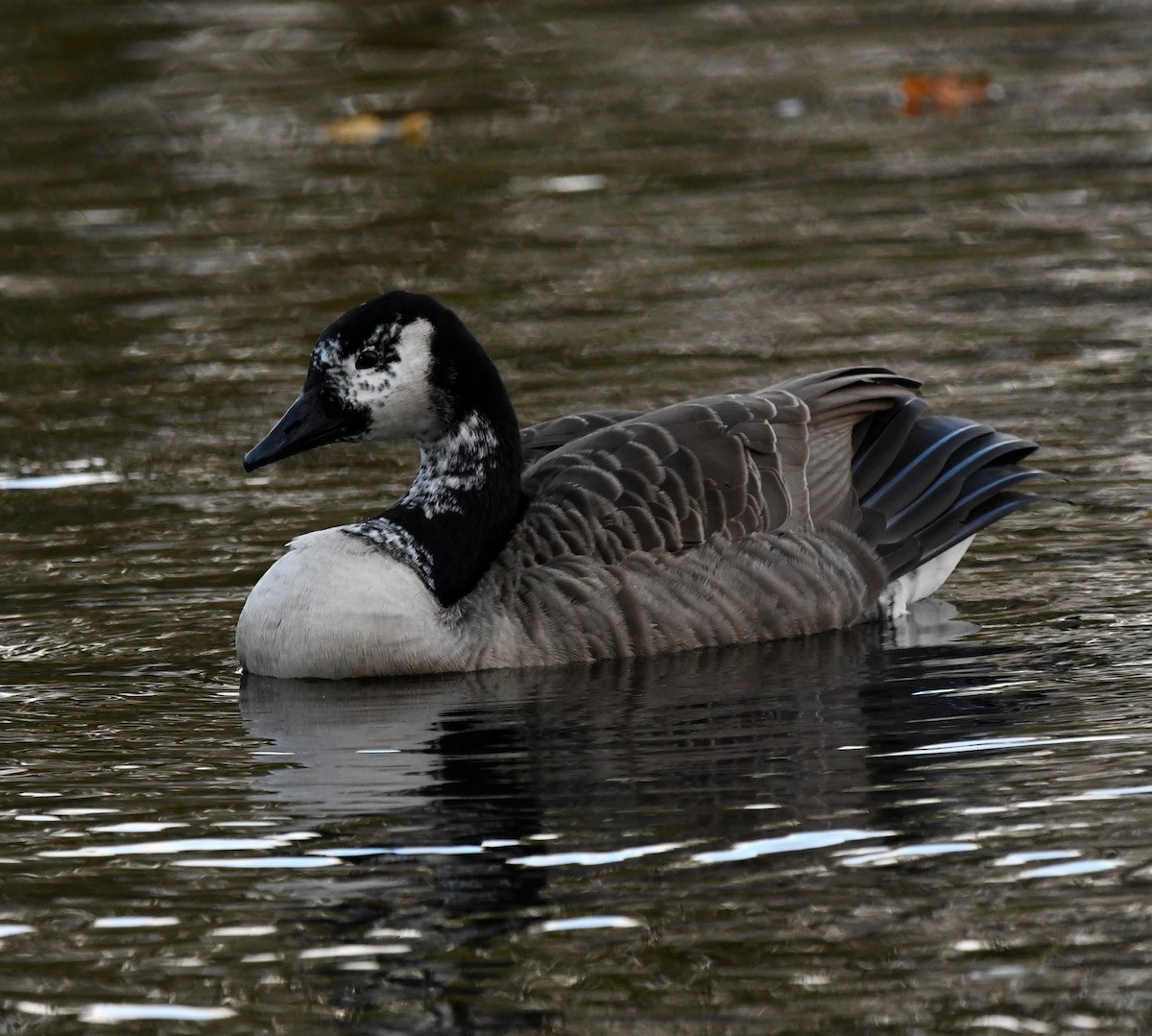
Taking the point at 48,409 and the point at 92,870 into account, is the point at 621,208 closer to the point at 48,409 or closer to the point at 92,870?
the point at 48,409

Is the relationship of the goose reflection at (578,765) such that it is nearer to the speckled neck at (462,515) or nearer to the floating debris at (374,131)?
the speckled neck at (462,515)

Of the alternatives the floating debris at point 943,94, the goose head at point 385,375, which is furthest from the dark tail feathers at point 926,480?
the floating debris at point 943,94

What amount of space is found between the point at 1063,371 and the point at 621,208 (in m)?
5.95

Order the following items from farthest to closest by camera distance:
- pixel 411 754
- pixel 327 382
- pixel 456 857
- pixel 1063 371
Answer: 1. pixel 1063 371
2. pixel 327 382
3. pixel 411 754
4. pixel 456 857

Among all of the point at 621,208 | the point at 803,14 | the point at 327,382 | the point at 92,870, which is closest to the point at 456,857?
the point at 92,870

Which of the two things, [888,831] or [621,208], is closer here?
[888,831]

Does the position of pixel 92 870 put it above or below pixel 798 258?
below

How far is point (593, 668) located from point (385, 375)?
1.69 m

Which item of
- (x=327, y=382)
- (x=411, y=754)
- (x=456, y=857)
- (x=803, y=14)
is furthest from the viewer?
(x=803, y=14)

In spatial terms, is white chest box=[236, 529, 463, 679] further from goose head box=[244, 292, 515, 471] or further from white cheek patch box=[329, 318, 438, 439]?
white cheek patch box=[329, 318, 438, 439]

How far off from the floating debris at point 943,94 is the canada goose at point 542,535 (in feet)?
40.2

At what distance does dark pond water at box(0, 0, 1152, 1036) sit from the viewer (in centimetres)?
695

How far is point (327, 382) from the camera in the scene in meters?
10.7

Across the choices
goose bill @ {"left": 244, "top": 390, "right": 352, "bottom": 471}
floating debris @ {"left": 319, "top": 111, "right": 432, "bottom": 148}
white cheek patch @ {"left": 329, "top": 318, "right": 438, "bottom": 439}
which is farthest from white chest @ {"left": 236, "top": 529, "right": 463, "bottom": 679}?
floating debris @ {"left": 319, "top": 111, "right": 432, "bottom": 148}
